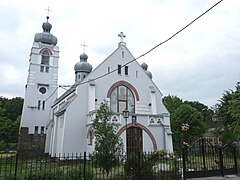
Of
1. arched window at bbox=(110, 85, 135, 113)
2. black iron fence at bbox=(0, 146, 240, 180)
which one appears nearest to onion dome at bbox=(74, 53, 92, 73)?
arched window at bbox=(110, 85, 135, 113)

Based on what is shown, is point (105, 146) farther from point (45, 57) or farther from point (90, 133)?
point (45, 57)

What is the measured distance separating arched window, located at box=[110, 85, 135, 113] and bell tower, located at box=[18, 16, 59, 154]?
43.6 feet

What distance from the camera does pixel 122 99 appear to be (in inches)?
947

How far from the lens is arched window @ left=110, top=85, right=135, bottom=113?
77.4 feet

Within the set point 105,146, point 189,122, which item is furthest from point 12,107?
point 105,146

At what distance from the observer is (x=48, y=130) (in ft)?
105

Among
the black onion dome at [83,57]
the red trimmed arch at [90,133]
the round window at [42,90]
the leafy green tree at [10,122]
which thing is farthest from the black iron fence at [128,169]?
the leafy green tree at [10,122]

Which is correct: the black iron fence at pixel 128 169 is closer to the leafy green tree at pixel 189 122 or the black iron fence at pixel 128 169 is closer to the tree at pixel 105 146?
the tree at pixel 105 146

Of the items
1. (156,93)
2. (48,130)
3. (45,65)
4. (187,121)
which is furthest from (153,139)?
(45,65)

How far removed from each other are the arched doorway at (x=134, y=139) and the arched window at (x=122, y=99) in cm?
307

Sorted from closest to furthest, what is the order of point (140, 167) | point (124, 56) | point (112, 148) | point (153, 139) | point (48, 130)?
point (140, 167), point (112, 148), point (153, 139), point (124, 56), point (48, 130)

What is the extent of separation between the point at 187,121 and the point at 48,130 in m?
20.1

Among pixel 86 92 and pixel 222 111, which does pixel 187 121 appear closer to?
pixel 222 111

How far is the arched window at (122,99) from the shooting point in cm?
2359
